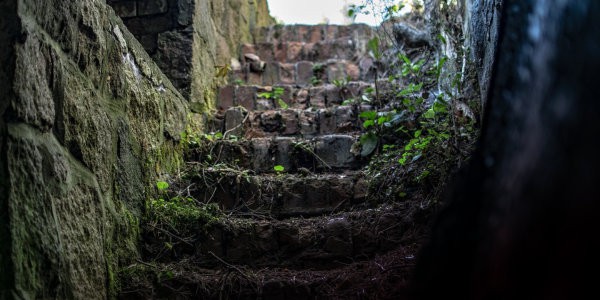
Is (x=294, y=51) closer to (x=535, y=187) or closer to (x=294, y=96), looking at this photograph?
(x=294, y=96)

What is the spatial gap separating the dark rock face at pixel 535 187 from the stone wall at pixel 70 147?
95cm

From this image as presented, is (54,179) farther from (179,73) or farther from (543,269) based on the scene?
(179,73)

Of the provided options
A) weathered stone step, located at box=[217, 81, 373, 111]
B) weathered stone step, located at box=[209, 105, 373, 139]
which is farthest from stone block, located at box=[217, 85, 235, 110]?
weathered stone step, located at box=[209, 105, 373, 139]

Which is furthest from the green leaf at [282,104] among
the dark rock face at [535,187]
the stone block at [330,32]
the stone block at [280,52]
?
the dark rock face at [535,187]

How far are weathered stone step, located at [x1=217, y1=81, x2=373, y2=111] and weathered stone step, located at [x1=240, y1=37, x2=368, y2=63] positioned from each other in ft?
3.14

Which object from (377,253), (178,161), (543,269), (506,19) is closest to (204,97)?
(178,161)

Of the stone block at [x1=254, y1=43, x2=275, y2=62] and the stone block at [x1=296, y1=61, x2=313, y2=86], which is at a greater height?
the stone block at [x1=254, y1=43, x2=275, y2=62]

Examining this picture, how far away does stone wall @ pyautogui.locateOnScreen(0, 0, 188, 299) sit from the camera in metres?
1.13

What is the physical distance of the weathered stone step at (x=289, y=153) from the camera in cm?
274

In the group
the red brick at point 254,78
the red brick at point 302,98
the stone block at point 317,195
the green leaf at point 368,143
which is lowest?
the stone block at point 317,195

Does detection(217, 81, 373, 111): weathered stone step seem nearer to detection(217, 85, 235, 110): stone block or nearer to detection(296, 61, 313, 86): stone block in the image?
detection(217, 85, 235, 110): stone block

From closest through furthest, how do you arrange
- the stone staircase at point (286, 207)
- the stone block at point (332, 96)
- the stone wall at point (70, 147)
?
the stone wall at point (70, 147), the stone staircase at point (286, 207), the stone block at point (332, 96)

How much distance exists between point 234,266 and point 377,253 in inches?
21.8

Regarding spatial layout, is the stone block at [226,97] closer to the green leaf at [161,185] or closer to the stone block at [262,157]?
the stone block at [262,157]
